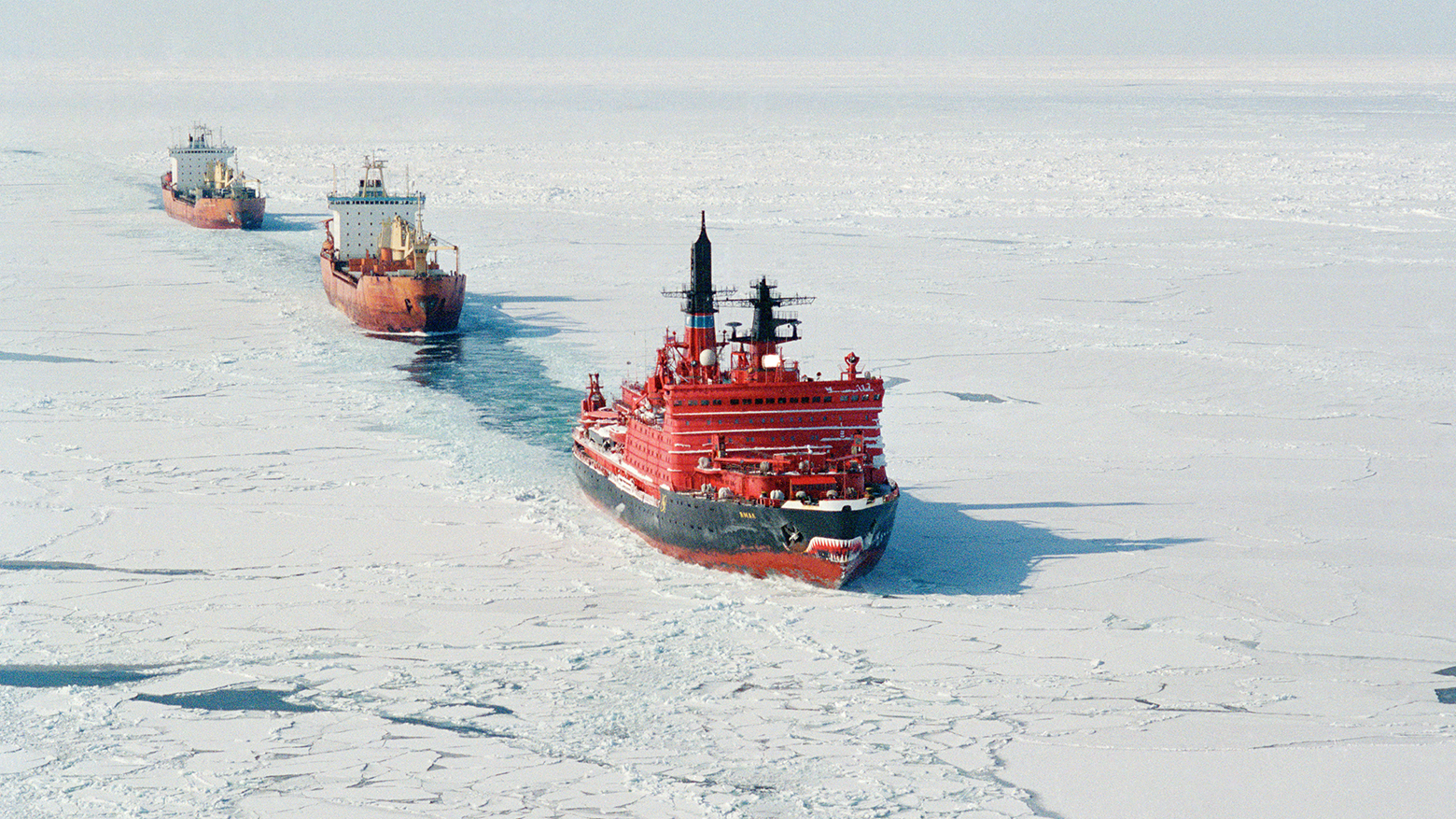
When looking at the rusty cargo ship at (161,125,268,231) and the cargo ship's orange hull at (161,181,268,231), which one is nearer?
the cargo ship's orange hull at (161,181,268,231)

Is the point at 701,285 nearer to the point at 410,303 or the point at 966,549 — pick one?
the point at 966,549

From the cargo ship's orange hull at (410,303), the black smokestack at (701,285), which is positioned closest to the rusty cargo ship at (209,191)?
the cargo ship's orange hull at (410,303)

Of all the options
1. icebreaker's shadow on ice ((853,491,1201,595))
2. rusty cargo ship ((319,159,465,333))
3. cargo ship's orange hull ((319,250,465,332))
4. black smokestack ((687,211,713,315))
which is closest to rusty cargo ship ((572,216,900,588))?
black smokestack ((687,211,713,315))

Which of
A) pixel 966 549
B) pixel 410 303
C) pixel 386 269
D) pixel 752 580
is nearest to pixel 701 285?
pixel 752 580

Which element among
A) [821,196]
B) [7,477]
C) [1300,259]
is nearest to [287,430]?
[7,477]

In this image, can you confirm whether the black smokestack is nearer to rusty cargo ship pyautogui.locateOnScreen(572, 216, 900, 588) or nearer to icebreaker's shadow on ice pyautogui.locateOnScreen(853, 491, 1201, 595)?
rusty cargo ship pyautogui.locateOnScreen(572, 216, 900, 588)

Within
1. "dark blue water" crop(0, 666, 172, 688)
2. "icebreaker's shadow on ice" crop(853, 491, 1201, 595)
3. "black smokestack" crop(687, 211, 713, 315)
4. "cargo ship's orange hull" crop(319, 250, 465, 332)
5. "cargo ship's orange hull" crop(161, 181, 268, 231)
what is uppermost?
"cargo ship's orange hull" crop(161, 181, 268, 231)

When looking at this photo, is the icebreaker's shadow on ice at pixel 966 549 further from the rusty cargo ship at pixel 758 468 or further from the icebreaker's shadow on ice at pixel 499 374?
the icebreaker's shadow on ice at pixel 499 374
